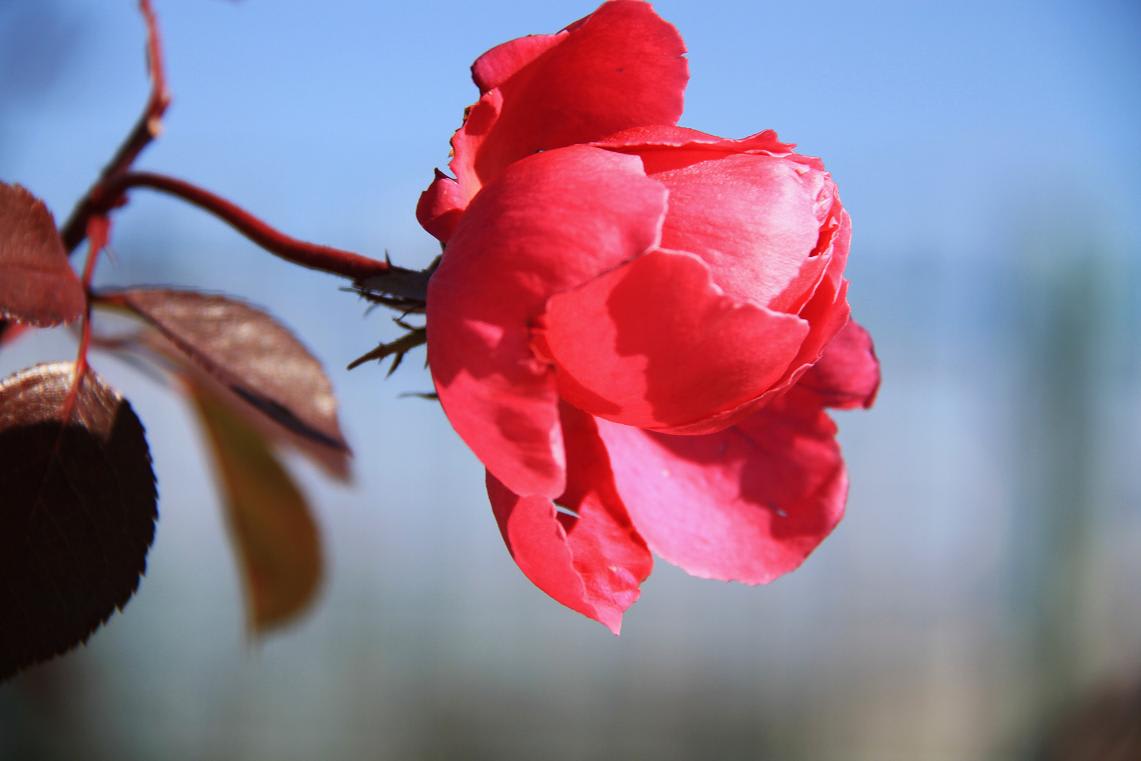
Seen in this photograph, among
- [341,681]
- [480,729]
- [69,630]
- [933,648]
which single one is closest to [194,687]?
[341,681]

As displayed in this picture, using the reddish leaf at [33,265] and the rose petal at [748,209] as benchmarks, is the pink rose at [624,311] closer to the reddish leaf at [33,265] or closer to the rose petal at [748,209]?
the rose petal at [748,209]

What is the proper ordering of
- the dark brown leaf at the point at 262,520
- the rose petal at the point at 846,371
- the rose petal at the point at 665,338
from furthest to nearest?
the dark brown leaf at the point at 262,520 → the rose petal at the point at 846,371 → the rose petal at the point at 665,338

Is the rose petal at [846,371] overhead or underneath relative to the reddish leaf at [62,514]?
overhead

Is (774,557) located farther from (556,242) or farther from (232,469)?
(232,469)

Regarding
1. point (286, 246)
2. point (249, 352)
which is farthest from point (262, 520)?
point (286, 246)

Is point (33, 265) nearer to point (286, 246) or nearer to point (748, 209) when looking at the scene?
point (286, 246)

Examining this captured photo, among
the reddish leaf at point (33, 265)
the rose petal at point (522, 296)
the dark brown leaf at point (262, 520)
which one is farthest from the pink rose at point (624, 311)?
the dark brown leaf at point (262, 520)

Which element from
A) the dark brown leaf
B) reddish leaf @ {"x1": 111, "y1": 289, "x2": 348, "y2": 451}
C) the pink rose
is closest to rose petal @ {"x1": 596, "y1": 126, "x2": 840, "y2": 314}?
the pink rose
